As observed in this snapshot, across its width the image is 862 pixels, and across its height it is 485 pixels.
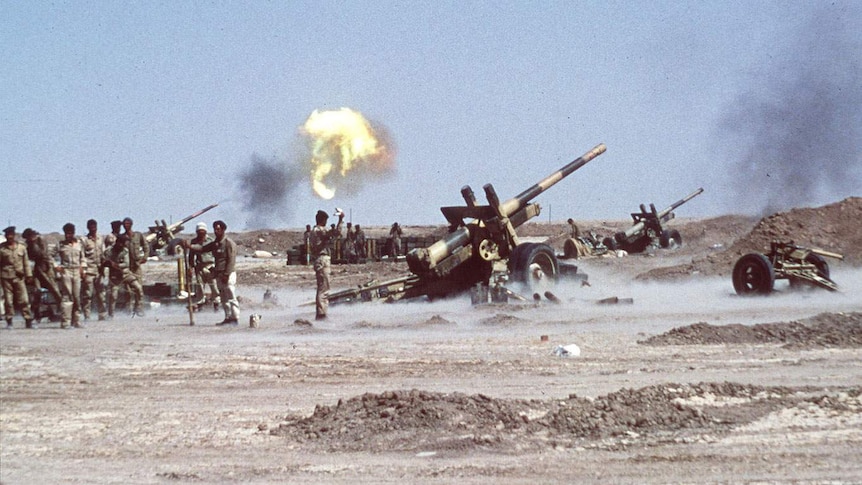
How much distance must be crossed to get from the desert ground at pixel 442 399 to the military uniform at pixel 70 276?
664 millimetres

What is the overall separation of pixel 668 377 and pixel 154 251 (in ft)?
128

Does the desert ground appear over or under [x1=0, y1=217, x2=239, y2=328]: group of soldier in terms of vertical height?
under

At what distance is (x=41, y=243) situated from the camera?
1984cm

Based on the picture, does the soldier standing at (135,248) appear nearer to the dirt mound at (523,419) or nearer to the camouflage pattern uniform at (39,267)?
the camouflage pattern uniform at (39,267)

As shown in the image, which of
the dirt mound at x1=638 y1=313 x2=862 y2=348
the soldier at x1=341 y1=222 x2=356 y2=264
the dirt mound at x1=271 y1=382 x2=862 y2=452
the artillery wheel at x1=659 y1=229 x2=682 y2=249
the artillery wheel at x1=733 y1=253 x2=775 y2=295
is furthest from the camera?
the artillery wheel at x1=659 y1=229 x2=682 y2=249

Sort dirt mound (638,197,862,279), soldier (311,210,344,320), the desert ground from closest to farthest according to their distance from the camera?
the desert ground, soldier (311,210,344,320), dirt mound (638,197,862,279)

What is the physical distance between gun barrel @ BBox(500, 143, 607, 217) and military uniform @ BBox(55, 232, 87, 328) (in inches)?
294

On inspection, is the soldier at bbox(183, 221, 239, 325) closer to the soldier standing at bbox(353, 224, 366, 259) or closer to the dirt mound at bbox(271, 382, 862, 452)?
the dirt mound at bbox(271, 382, 862, 452)

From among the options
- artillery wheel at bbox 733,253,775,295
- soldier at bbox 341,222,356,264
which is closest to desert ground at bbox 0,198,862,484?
artillery wheel at bbox 733,253,775,295

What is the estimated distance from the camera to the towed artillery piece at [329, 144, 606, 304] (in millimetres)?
20516

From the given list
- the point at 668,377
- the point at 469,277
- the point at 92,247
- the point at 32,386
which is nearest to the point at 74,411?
the point at 32,386

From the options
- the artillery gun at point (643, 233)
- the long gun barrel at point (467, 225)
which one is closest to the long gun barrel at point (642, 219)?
the artillery gun at point (643, 233)

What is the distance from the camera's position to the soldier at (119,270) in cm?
2005

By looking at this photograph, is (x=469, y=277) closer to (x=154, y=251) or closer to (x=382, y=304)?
(x=382, y=304)
